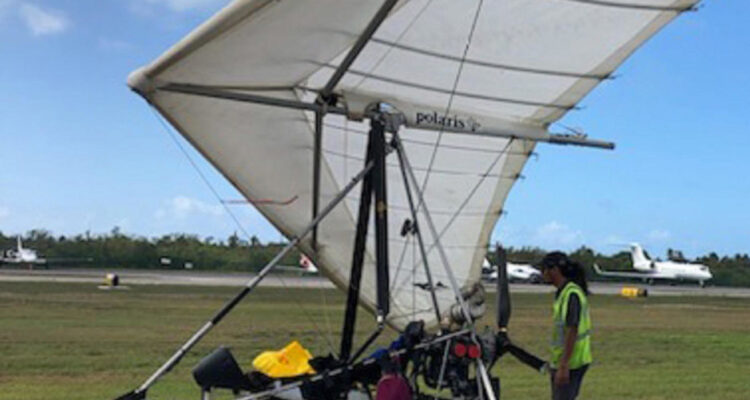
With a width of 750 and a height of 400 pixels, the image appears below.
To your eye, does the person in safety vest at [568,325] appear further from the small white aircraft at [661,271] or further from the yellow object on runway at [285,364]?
the small white aircraft at [661,271]

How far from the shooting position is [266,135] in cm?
727

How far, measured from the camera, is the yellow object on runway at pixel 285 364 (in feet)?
20.4

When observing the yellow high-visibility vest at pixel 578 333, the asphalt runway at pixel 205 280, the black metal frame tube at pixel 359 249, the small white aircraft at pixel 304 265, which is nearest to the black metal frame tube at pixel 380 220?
the black metal frame tube at pixel 359 249

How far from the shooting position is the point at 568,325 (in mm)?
6656

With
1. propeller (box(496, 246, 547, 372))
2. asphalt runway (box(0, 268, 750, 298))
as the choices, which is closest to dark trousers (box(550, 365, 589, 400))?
propeller (box(496, 246, 547, 372))

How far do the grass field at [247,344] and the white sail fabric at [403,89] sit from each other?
9.03ft

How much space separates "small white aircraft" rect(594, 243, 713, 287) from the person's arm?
7095 centimetres

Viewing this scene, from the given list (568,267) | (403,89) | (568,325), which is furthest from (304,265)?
(568,325)

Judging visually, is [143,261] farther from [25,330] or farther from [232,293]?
[25,330]

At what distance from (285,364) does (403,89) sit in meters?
2.27

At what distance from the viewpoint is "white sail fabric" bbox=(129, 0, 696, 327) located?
5941 millimetres

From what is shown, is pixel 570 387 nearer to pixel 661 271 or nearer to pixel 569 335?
pixel 569 335

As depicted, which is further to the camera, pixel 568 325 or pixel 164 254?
pixel 164 254

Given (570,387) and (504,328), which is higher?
(504,328)
